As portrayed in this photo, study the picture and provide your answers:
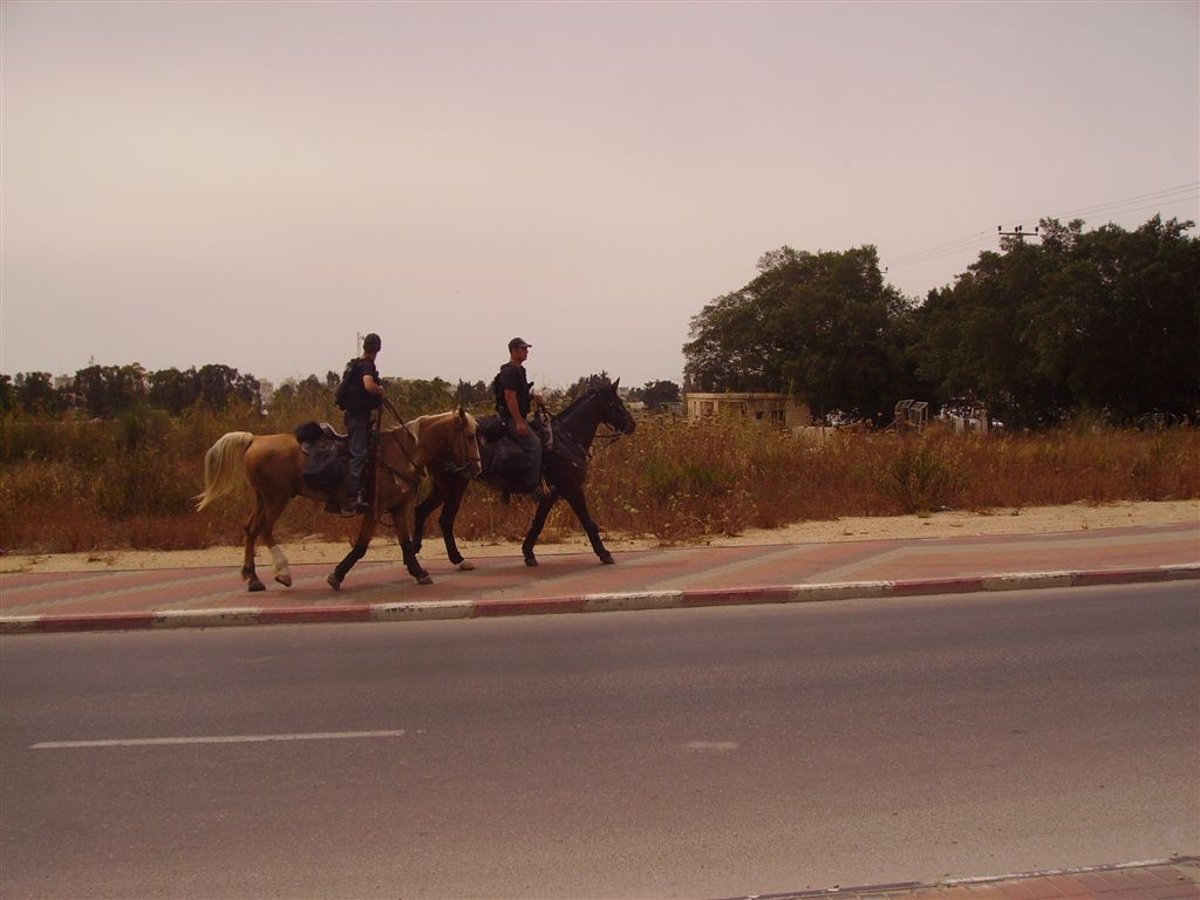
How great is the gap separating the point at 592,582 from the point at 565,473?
4.80 ft

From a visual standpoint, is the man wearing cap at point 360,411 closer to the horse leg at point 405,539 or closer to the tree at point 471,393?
the horse leg at point 405,539

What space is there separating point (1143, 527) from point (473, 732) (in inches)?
470

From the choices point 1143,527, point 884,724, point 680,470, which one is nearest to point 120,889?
point 884,724

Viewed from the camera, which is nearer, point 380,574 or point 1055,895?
point 1055,895

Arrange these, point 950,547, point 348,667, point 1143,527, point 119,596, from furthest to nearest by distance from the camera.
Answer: point 1143,527, point 950,547, point 119,596, point 348,667

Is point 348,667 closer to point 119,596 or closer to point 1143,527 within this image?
point 119,596

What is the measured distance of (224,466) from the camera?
1073 cm

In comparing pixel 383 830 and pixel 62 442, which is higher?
pixel 62 442

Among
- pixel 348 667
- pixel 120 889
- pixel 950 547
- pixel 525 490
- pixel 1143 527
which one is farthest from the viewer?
pixel 1143 527

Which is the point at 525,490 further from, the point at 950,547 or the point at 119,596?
the point at 950,547

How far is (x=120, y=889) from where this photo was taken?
14.6ft

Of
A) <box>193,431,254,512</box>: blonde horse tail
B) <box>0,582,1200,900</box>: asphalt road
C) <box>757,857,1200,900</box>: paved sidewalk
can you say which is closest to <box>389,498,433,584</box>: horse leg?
<box>193,431,254,512</box>: blonde horse tail

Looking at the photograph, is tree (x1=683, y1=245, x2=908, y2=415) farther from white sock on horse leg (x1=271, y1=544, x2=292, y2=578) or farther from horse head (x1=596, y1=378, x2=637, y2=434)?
white sock on horse leg (x1=271, y1=544, x2=292, y2=578)

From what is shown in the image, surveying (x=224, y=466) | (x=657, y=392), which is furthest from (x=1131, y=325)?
(x=224, y=466)
